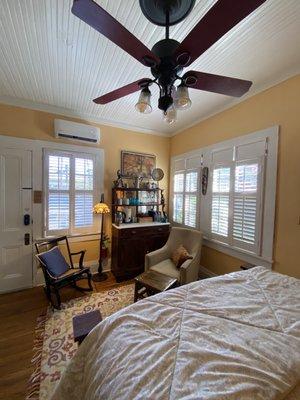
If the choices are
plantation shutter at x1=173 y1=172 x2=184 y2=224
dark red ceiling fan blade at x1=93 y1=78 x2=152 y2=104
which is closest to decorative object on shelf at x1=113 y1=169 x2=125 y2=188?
plantation shutter at x1=173 y1=172 x2=184 y2=224

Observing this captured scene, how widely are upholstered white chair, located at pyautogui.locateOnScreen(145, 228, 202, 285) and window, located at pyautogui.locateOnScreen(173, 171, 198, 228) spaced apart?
42 centimetres

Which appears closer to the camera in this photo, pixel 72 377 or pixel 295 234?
pixel 72 377

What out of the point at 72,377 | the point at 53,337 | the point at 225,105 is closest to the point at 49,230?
the point at 53,337

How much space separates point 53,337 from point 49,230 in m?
1.56

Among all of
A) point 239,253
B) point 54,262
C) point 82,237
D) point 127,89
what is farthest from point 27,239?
point 239,253

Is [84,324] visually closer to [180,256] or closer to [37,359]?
[37,359]

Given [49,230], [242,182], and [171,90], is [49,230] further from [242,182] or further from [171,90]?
[242,182]

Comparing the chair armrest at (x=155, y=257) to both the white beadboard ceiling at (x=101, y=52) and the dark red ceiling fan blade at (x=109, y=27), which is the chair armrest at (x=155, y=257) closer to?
the white beadboard ceiling at (x=101, y=52)

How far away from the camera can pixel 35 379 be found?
1.54 m

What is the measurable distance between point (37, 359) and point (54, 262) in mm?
1138

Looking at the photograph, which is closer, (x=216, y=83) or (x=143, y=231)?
(x=216, y=83)

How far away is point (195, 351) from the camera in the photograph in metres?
0.85

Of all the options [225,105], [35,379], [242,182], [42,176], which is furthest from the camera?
[42,176]

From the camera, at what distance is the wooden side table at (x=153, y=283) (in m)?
2.19
